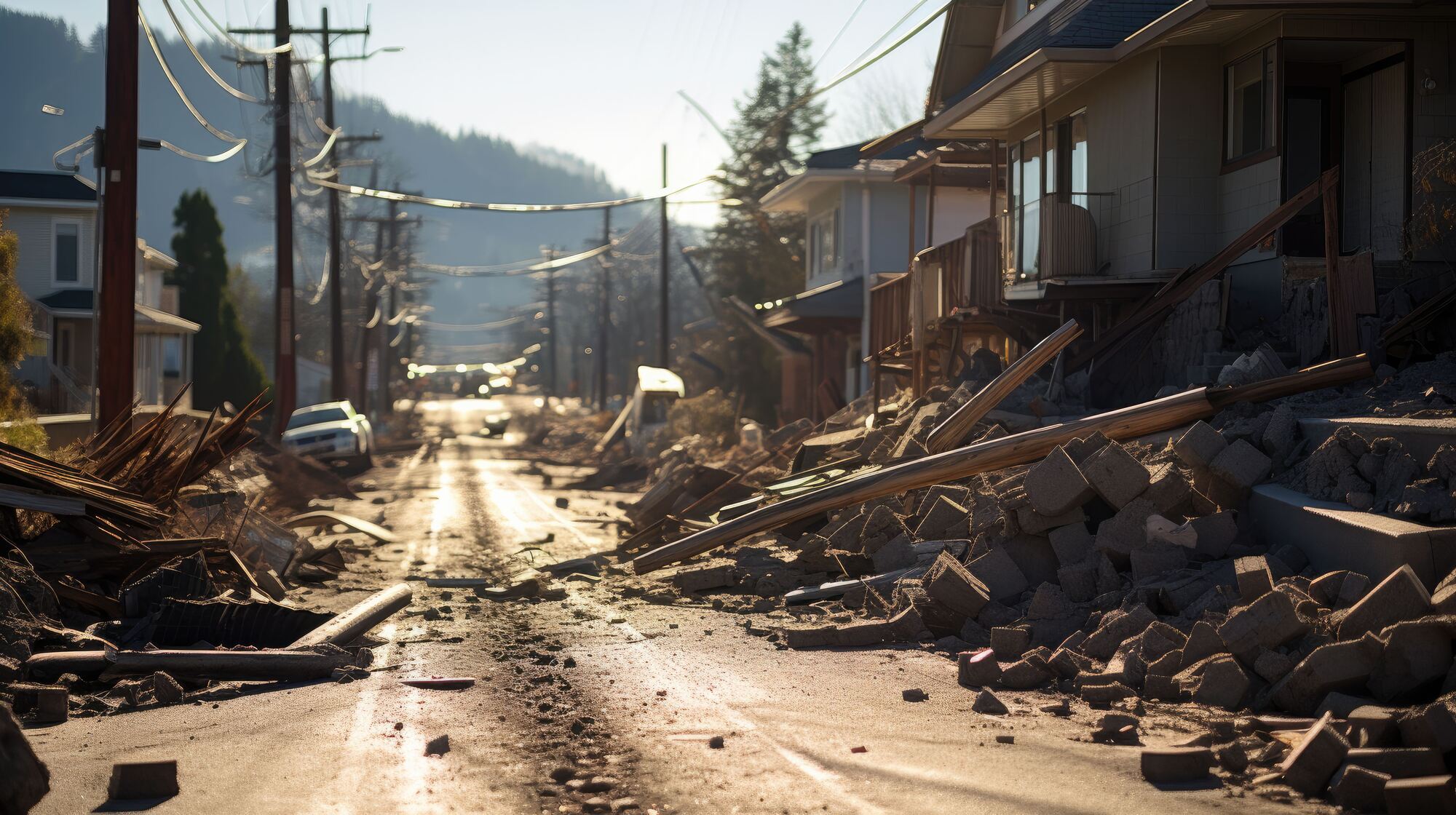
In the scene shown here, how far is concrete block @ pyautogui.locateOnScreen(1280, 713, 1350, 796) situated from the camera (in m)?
5.54

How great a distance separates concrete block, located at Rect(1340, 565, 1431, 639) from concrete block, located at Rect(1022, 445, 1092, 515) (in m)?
2.73

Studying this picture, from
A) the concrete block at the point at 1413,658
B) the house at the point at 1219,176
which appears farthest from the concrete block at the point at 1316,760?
the house at the point at 1219,176

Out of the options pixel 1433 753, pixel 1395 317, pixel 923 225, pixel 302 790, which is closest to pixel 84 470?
pixel 302 790

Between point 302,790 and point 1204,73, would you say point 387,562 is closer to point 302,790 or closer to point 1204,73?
point 302,790

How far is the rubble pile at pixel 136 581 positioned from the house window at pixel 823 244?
2323 centimetres

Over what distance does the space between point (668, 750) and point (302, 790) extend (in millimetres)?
1822

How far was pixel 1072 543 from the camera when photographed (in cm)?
970

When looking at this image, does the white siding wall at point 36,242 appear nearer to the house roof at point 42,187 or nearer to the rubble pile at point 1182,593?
the house roof at point 42,187

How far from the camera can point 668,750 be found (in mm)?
6504

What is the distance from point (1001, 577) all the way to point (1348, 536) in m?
2.60

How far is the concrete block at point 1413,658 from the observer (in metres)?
6.44

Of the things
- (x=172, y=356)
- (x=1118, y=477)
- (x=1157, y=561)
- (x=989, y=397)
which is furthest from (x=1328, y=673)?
(x=172, y=356)

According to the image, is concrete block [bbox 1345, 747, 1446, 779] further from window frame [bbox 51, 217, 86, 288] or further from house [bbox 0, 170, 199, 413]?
window frame [bbox 51, 217, 86, 288]

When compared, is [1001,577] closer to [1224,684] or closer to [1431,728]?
[1224,684]
